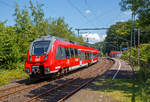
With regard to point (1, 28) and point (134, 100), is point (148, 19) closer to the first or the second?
point (134, 100)

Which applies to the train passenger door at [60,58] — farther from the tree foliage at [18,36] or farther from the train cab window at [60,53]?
the tree foliage at [18,36]

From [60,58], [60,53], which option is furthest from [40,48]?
[60,58]

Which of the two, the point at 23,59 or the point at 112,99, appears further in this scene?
the point at 23,59

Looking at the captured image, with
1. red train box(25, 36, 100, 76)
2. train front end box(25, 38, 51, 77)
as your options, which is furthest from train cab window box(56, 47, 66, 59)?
train front end box(25, 38, 51, 77)

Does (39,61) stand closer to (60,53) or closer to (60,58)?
(60,58)

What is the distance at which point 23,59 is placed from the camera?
19.2 metres

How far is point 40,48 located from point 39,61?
114 cm

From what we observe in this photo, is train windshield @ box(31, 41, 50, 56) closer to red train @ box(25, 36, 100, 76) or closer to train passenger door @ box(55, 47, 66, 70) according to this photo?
red train @ box(25, 36, 100, 76)

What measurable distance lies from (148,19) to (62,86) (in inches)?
303

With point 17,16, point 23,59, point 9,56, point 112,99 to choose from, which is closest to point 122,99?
point 112,99

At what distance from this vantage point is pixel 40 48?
1286 cm

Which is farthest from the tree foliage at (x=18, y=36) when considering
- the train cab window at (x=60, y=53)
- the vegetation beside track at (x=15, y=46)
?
the train cab window at (x=60, y=53)

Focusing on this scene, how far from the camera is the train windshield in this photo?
1262 cm

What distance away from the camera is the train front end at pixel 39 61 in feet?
39.7
